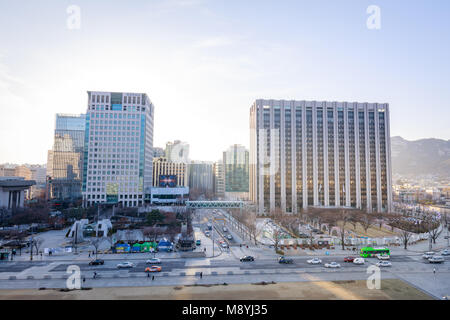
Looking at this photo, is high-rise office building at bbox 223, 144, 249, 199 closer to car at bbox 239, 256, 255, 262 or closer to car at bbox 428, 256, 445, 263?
car at bbox 239, 256, 255, 262

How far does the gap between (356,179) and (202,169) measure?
11894 cm

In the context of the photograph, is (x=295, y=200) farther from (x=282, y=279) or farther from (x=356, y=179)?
(x=282, y=279)

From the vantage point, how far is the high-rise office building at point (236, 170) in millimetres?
128750

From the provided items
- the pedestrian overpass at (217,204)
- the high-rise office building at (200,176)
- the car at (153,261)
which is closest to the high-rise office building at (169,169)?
the high-rise office building at (200,176)

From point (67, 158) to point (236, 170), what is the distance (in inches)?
2986

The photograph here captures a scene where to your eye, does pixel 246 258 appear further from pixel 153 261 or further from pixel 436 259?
pixel 436 259

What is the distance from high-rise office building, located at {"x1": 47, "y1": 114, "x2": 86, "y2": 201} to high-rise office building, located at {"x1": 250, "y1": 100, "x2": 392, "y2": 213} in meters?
71.5

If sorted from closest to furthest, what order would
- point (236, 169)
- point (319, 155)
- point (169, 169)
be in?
point (319, 155) < point (236, 169) < point (169, 169)

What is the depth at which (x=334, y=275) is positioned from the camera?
24.8 m

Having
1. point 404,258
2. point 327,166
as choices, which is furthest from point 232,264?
point 327,166

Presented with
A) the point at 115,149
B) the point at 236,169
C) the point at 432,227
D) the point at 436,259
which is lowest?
the point at 432,227

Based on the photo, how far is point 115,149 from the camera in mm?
78938

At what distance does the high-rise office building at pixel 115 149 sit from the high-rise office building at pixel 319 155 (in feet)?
122

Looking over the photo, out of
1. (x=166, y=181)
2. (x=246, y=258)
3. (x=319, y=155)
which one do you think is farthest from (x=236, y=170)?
(x=246, y=258)
